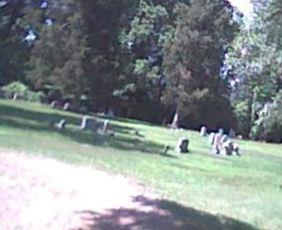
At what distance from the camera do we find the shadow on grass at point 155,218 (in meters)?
10.5

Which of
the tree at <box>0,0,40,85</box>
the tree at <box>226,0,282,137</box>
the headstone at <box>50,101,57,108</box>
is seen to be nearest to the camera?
the tree at <box>226,0,282,137</box>

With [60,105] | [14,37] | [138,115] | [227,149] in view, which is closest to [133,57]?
[138,115]

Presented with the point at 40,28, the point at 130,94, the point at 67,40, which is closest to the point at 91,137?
the point at 67,40

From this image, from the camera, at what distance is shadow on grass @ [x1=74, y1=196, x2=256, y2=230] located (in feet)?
34.3

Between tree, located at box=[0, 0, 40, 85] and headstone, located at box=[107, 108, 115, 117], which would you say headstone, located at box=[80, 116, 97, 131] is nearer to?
tree, located at box=[0, 0, 40, 85]

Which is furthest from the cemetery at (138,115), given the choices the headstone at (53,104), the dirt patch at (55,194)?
the headstone at (53,104)

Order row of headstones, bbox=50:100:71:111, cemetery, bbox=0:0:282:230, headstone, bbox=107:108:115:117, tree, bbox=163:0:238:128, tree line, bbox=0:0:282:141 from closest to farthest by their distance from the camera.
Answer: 1. cemetery, bbox=0:0:282:230
2. row of headstones, bbox=50:100:71:111
3. tree line, bbox=0:0:282:141
4. headstone, bbox=107:108:115:117
5. tree, bbox=163:0:238:128

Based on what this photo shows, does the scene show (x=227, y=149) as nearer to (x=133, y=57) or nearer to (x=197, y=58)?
(x=197, y=58)

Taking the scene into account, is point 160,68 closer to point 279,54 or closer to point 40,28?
point 40,28

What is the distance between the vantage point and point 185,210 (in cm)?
1241

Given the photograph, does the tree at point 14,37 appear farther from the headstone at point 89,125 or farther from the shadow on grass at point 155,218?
the shadow on grass at point 155,218

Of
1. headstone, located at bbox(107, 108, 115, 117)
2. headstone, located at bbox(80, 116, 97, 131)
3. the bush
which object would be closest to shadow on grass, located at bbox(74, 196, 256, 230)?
headstone, located at bbox(80, 116, 97, 131)

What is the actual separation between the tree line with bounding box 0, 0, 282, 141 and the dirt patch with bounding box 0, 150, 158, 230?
3996 cm

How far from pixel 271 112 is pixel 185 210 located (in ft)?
40.1
